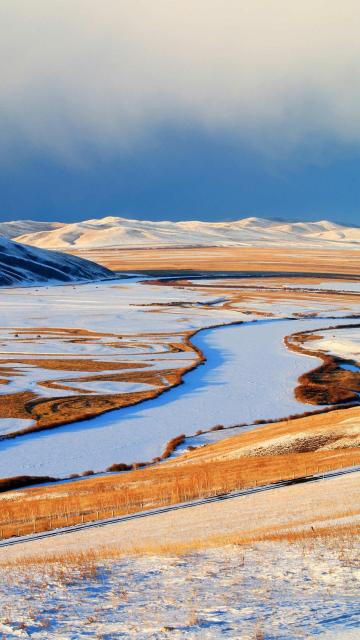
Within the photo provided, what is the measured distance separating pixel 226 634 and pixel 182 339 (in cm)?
6500

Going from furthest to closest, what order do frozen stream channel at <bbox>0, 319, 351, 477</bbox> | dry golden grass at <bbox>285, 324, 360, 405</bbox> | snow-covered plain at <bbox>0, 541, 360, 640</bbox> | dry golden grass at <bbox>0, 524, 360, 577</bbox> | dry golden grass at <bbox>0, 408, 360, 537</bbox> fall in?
dry golden grass at <bbox>285, 324, 360, 405</bbox>, frozen stream channel at <bbox>0, 319, 351, 477</bbox>, dry golden grass at <bbox>0, 408, 360, 537</bbox>, dry golden grass at <bbox>0, 524, 360, 577</bbox>, snow-covered plain at <bbox>0, 541, 360, 640</bbox>

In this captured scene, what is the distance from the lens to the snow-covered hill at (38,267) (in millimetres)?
164500

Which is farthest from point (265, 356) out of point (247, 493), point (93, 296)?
point (93, 296)

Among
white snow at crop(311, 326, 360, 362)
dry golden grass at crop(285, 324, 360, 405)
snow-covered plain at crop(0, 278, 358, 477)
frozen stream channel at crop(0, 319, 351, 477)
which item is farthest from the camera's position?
white snow at crop(311, 326, 360, 362)

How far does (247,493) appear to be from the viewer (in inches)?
869

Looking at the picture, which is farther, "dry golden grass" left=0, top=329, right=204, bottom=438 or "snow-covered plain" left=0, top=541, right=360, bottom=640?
"dry golden grass" left=0, top=329, right=204, bottom=438

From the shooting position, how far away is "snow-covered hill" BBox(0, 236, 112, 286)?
16450 cm

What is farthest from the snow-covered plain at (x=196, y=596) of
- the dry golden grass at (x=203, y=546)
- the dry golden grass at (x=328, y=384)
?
the dry golden grass at (x=328, y=384)

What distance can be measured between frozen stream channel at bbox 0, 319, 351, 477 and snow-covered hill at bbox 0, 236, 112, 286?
335ft

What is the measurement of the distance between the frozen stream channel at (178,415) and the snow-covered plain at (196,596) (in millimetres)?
19968

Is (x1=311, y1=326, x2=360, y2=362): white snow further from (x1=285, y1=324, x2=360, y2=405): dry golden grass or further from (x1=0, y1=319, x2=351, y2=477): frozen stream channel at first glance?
(x1=0, y1=319, x2=351, y2=477): frozen stream channel

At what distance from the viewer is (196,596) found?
1211cm

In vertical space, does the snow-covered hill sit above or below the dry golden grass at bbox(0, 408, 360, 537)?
above

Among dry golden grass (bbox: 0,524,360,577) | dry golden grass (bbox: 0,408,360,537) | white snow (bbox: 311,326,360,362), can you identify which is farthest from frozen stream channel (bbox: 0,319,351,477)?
dry golden grass (bbox: 0,524,360,577)
